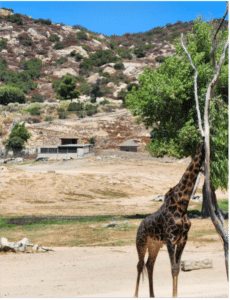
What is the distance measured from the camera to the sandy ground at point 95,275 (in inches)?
359

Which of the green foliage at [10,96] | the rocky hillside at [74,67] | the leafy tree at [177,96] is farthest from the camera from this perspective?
the green foliage at [10,96]

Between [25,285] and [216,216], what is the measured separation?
7486 millimetres

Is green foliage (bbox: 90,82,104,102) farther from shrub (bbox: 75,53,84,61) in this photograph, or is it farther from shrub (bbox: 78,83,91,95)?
shrub (bbox: 75,53,84,61)

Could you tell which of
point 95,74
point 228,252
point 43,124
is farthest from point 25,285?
point 95,74

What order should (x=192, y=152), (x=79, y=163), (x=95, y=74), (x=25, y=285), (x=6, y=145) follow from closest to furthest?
1. (x=25, y=285)
2. (x=192, y=152)
3. (x=79, y=163)
4. (x=6, y=145)
5. (x=95, y=74)

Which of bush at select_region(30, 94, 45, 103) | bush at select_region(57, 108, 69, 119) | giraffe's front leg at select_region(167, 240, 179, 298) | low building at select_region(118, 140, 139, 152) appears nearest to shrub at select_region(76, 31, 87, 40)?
bush at select_region(30, 94, 45, 103)

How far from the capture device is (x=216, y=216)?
5.17 meters

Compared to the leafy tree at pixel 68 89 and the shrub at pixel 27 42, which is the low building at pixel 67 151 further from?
the shrub at pixel 27 42

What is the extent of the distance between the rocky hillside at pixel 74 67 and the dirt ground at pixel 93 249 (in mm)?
26216

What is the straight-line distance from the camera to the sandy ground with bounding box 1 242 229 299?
9.12 metres

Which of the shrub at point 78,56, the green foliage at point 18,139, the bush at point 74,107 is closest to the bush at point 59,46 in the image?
the shrub at point 78,56

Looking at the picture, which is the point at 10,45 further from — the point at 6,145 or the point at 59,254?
the point at 59,254

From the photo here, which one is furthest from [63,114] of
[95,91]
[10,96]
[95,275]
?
[95,275]

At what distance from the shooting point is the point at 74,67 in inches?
5822
